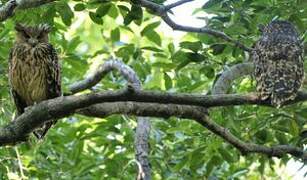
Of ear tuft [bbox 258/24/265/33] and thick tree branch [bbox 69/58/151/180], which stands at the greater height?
ear tuft [bbox 258/24/265/33]

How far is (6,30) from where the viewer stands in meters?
6.46

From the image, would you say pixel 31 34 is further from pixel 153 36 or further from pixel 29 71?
pixel 153 36

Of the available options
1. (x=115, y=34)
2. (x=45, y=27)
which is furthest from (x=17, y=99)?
(x=115, y=34)

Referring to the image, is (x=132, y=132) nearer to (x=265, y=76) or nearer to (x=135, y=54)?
(x=135, y=54)

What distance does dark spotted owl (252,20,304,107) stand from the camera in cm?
583

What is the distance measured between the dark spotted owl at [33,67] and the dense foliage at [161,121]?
18 cm

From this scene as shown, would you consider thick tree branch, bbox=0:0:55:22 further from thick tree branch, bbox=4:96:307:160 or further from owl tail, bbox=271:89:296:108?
owl tail, bbox=271:89:296:108

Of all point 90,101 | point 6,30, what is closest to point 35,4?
point 90,101

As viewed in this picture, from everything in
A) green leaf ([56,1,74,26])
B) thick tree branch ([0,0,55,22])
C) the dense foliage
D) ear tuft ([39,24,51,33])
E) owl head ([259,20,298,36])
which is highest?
thick tree branch ([0,0,55,22])

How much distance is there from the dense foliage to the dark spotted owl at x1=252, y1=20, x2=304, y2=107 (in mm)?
125

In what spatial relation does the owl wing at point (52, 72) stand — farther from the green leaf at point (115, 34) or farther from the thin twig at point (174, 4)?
the thin twig at point (174, 4)

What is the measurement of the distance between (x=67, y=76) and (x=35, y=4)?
2.06m

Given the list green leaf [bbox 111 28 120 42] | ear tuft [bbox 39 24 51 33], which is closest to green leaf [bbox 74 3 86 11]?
ear tuft [bbox 39 24 51 33]

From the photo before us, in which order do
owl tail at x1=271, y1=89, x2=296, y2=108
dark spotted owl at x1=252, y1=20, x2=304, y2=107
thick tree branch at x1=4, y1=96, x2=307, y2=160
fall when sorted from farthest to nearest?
dark spotted owl at x1=252, y1=20, x2=304, y2=107 < owl tail at x1=271, y1=89, x2=296, y2=108 < thick tree branch at x1=4, y1=96, x2=307, y2=160
